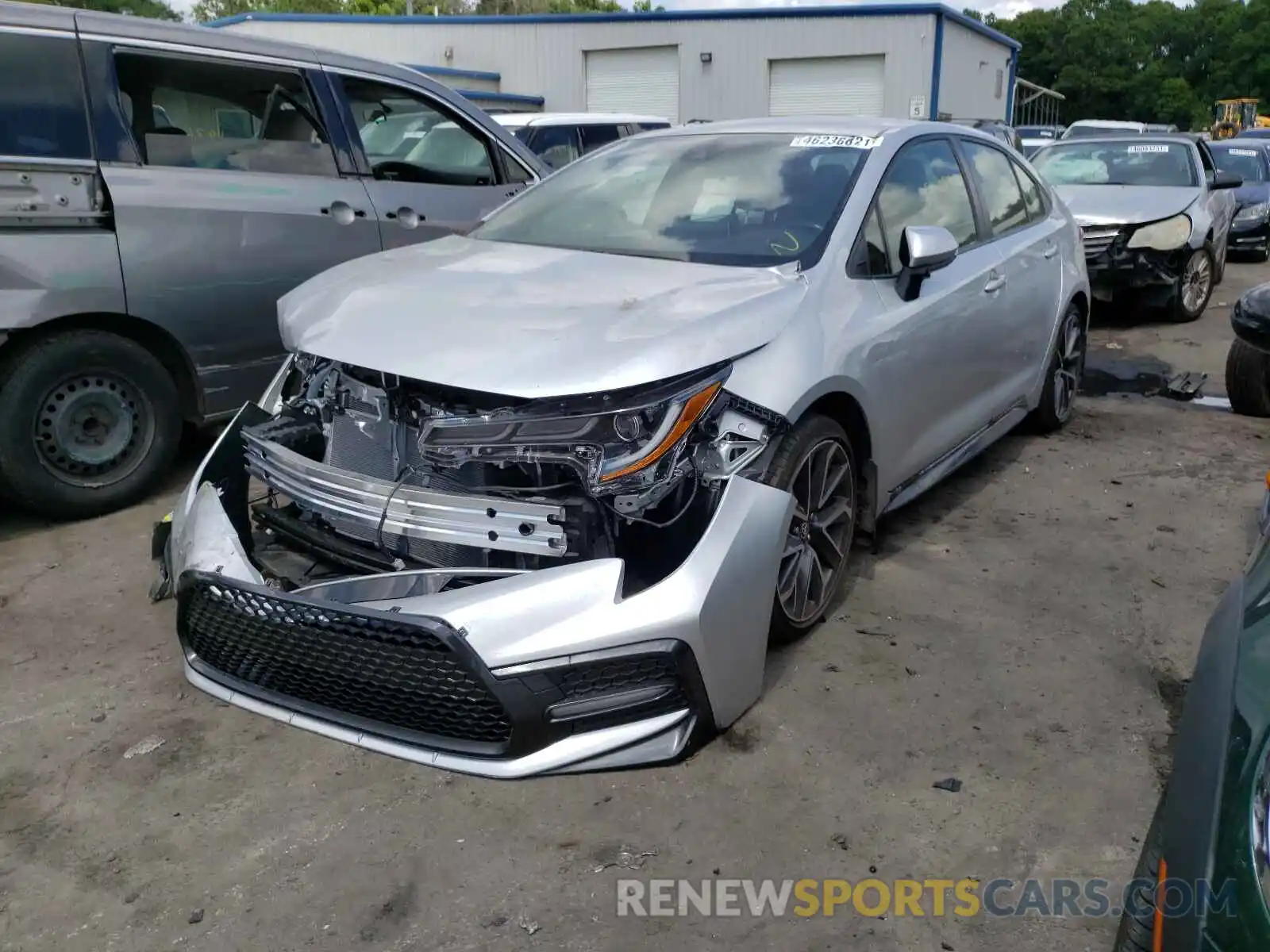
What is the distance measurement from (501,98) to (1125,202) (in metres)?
16.6

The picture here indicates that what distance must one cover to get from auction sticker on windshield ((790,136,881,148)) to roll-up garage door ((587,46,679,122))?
72.9 ft

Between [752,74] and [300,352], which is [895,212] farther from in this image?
[752,74]

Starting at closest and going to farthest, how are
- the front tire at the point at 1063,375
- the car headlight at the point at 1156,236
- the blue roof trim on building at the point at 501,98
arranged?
the front tire at the point at 1063,375 → the car headlight at the point at 1156,236 → the blue roof trim on building at the point at 501,98

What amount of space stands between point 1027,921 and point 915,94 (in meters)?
24.0

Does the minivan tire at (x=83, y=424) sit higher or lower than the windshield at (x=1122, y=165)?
lower

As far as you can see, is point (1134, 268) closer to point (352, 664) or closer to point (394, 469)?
point (394, 469)

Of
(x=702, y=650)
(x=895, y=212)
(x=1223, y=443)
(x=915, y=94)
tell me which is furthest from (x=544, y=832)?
(x=915, y=94)

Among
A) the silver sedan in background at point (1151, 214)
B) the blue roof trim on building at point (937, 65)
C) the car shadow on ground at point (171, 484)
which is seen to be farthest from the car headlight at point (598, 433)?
the blue roof trim on building at point (937, 65)

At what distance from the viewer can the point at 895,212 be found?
3984 mm

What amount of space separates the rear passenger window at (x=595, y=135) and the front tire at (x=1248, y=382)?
7427 millimetres

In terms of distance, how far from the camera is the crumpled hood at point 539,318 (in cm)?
279

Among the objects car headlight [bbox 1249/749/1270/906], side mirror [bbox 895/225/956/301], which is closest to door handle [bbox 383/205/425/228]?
side mirror [bbox 895/225/956/301]

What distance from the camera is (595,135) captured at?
12.1m

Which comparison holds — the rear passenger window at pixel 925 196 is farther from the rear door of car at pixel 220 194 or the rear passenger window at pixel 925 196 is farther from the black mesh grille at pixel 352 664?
the rear door of car at pixel 220 194
